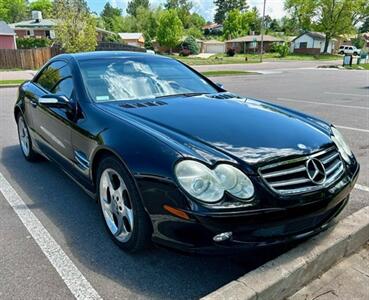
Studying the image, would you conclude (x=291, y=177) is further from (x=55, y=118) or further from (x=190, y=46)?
(x=190, y=46)

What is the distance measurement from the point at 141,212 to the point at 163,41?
60745 mm

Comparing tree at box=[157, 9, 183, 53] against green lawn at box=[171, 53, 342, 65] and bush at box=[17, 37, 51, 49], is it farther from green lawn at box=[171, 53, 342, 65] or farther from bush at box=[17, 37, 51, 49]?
bush at box=[17, 37, 51, 49]

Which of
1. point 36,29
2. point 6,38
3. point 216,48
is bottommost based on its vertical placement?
point 216,48

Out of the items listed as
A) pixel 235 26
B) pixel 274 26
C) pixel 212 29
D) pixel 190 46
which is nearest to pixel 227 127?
pixel 190 46

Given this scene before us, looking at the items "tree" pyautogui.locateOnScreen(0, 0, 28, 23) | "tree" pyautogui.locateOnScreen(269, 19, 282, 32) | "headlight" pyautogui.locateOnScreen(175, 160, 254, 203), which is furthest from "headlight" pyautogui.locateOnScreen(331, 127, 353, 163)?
"tree" pyautogui.locateOnScreen(269, 19, 282, 32)

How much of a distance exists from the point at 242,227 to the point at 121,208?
3.29 feet

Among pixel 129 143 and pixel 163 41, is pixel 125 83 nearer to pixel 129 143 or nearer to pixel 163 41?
pixel 129 143

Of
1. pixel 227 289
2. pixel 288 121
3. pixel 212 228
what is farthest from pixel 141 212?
pixel 288 121

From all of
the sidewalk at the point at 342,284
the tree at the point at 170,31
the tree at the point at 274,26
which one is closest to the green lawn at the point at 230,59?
the tree at the point at 170,31

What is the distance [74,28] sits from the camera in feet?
74.6

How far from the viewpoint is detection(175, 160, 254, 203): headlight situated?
2.13m

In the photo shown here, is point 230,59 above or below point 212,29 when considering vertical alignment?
below

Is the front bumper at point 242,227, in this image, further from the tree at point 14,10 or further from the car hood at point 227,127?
the tree at point 14,10

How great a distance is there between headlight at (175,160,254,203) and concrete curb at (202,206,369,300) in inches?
20.2
